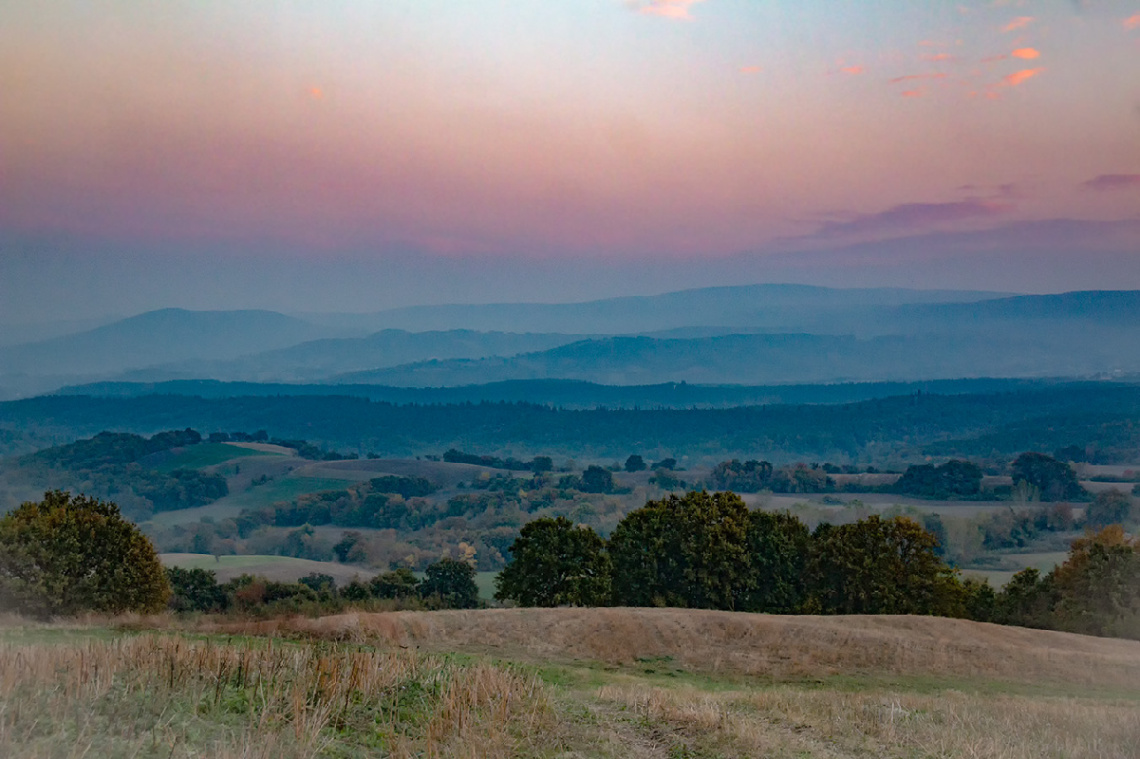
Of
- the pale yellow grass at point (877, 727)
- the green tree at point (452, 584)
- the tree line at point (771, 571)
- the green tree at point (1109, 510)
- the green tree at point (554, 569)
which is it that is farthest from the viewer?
the green tree at point (1109, 510)

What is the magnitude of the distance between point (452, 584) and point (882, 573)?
33.7 metres

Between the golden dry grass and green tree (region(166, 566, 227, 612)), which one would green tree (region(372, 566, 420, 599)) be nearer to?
green tree (region(166, 566, 227, 612))

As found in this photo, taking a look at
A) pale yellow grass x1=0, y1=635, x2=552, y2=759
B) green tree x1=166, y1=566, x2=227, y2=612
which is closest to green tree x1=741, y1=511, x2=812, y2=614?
green tree x1=166, y1=566, x2=227, y2=612

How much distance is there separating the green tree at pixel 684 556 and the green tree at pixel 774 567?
76cm

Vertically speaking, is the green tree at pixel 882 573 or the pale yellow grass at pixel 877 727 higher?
the pale yellow grass at pixel 877 727

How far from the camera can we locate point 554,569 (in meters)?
50.6

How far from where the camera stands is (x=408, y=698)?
13234 millimetres

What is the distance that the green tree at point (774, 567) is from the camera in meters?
53.4

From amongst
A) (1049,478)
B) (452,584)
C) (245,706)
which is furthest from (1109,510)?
(245,706)

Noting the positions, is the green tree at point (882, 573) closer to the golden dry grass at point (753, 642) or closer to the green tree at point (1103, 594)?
the green tree at point (1103, 594)

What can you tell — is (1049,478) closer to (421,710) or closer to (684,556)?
(684,556)

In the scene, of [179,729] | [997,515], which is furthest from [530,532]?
[997,515]

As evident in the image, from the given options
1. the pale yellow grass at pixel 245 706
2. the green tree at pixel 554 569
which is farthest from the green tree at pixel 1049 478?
the pale yellow grass at pixel 245 706

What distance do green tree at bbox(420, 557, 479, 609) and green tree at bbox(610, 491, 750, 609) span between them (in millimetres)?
19456
